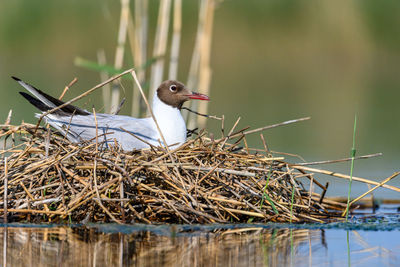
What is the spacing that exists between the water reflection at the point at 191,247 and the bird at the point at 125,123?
4.30 feet

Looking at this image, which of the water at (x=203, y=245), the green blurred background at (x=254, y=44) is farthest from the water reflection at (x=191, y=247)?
the green blurred background at (x=254, y=44)

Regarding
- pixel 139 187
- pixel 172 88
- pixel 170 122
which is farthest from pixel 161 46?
pixel 139 187

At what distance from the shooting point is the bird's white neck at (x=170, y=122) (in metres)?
6.88

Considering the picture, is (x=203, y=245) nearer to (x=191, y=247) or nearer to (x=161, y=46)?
(x=191, y=247)

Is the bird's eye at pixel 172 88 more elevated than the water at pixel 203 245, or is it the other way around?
the bird's eye at pixel 172 88

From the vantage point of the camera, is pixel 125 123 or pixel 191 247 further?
pixel 125 123

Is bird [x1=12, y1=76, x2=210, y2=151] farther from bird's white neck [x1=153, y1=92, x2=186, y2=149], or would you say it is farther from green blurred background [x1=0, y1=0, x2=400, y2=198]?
green blurred background [x1=0, y1=0, x2=400, y2=198]

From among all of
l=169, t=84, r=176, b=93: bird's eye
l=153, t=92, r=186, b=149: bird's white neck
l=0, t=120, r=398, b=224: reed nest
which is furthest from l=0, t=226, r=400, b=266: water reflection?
l=169, t=84, r=176, b=93: bird's eye

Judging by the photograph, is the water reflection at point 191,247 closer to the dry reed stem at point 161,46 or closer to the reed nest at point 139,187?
the reed nest at point 139,187

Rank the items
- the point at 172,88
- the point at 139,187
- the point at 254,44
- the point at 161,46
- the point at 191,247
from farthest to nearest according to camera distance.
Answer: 1. the point at 254,44
2. the point at 161,46
3. the point at 172,88
4. the point at 139,187
5. the point at 191,247

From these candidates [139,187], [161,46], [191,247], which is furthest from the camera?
[161,46]

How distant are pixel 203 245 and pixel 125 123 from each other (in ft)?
6.96

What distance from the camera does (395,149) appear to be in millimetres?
11000

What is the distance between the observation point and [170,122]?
7008 millimetres
